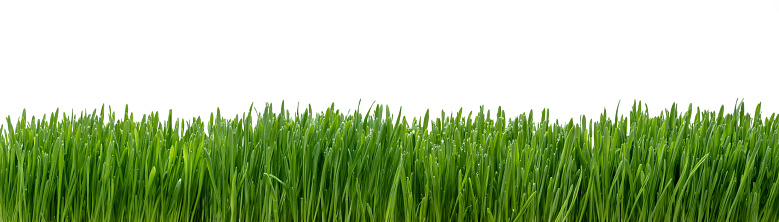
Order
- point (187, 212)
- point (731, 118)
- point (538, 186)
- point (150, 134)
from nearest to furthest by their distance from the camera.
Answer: point (538, 186) → point (187, 212) → point (150, 134) → point (731, 118)

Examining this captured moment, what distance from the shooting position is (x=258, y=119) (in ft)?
6.86

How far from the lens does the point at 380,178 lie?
1.77 meters

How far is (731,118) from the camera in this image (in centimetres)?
230

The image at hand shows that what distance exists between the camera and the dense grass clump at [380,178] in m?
1.71

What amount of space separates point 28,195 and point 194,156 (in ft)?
1.63

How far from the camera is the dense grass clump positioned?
67.3 inches

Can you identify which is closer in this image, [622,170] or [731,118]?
[622,170]

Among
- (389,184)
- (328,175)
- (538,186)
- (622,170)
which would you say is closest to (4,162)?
(328,175)

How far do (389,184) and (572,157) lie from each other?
1.62 feet

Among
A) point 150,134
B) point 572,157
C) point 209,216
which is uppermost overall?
point 150,134

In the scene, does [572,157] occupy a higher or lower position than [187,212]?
higher

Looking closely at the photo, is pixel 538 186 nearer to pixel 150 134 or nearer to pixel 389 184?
pixel 389 184

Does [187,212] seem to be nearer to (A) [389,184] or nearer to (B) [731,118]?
(A) [389,184]

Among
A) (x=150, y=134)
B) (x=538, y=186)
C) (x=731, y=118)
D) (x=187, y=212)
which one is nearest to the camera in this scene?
(x=538, y=186)
